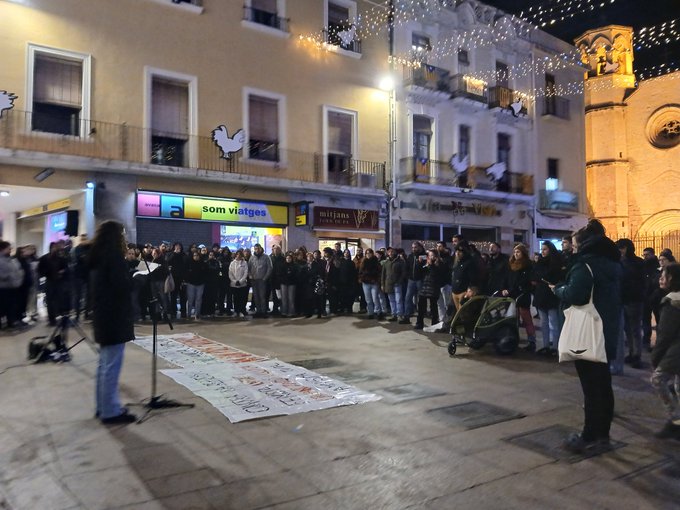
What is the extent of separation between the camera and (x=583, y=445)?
178 inches

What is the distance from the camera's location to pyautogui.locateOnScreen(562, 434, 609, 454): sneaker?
450 cm

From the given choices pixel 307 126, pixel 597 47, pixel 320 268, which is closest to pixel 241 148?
pixel 307 126

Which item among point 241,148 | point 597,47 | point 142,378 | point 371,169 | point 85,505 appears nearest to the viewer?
point 85,505

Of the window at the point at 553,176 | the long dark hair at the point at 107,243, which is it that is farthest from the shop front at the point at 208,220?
the window at the point at 553,176

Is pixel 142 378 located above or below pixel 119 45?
below

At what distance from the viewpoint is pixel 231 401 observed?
19.0 ft

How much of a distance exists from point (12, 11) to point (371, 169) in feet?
38.4

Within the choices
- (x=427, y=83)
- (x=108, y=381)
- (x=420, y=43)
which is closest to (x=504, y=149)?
(x=427, y=83)

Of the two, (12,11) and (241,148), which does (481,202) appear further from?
(12,11)

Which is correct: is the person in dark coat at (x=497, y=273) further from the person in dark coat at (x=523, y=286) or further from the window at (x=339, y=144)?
the window at (x=339, y=144)

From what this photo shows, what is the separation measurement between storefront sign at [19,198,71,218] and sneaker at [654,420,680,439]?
15592 millimetres

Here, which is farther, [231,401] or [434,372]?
[434,372]

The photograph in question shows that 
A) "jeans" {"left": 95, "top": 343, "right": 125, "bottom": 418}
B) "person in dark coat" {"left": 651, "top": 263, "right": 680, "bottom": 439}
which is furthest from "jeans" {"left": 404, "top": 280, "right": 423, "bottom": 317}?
"jeans" {"left": 95, "top": 343, "right": 125, "bottom": 418}

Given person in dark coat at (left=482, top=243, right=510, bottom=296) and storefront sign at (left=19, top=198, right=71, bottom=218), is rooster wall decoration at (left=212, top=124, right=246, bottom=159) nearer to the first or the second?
storefront sign at (left=19, top=198, right=71, bottom=218)
